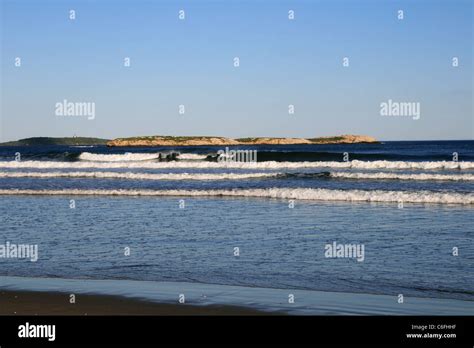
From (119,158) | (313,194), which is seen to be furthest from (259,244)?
(119,158)

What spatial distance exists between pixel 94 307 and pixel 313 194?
629 inches

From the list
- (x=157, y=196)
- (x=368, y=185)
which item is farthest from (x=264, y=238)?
(x=368, y=185)

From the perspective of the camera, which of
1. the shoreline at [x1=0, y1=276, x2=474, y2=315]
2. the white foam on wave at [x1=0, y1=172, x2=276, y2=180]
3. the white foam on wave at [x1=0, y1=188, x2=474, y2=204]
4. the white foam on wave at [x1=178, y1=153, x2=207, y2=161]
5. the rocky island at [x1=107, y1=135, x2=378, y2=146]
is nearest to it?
the shoreline at [x1=0, y1=276, x2=474, y2=315]

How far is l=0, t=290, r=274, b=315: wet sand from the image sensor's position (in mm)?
8500

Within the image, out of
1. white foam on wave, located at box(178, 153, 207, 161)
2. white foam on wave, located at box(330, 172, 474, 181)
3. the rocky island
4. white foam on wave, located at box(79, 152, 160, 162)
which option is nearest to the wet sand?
white foam on wave, located at box(330, 172, 474, 181)

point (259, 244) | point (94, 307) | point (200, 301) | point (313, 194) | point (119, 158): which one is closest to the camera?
point (94, 307)

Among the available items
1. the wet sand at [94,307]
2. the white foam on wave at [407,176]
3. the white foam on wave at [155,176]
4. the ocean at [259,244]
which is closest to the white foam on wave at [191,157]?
the white foam on wave at [155,176]

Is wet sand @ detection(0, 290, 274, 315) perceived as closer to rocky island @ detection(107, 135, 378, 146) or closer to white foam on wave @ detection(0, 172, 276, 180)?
white foam on wave @ detection(0, 172, 276, 180)

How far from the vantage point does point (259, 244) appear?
13484 millimetres

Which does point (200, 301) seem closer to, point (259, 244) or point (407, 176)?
point (259, 244)

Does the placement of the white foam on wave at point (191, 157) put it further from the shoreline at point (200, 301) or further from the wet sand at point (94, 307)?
the wet sand at point (94, 307)

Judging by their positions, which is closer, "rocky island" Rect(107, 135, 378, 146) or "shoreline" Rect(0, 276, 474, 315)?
"shoreline" Rect(0, 276, 474, 315)

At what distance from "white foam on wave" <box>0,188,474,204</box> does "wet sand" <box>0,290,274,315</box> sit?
14.3 metres
